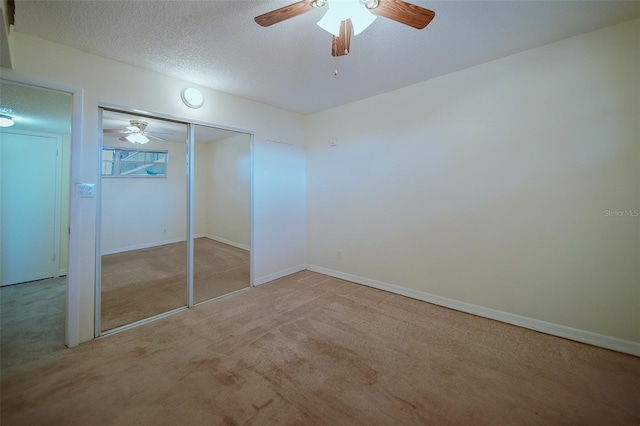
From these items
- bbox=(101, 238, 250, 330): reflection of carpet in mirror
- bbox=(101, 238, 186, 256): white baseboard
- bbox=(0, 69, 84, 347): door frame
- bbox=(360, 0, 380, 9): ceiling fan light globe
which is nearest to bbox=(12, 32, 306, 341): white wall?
bbox=(0, 69, 84, 347): door frame

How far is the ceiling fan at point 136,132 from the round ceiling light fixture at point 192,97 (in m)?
0.55

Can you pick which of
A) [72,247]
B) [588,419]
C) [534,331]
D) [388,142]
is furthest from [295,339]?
[388,142]

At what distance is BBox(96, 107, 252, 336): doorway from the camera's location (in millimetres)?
2809

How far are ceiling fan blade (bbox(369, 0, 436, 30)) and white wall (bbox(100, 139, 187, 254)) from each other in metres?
2.57

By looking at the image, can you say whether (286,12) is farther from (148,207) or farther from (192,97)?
(148,207)

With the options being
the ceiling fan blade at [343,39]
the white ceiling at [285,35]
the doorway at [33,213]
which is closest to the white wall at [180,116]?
the white ceiling at [285,35]

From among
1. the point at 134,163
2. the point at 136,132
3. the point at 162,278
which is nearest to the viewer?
the point at 136,132

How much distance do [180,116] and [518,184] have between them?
354cm

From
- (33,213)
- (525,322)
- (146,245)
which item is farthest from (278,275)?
(33,213)

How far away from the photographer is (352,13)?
1474 mm

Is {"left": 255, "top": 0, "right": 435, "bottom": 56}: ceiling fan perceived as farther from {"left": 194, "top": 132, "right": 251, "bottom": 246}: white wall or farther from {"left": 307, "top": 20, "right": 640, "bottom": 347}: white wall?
{"left": 194, "top": 132, "right": 251, "bottom": 246}: white wall

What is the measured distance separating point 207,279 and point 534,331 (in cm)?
380

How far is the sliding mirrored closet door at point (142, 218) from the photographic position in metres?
2.69

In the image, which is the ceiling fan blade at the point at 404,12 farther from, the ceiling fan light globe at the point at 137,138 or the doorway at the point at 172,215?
the ceiling fan light globe at the point at 137,138
